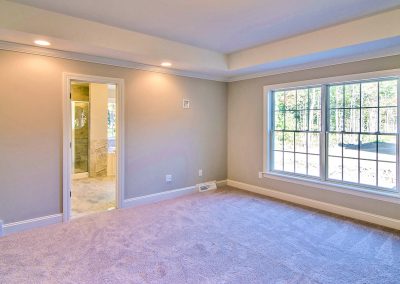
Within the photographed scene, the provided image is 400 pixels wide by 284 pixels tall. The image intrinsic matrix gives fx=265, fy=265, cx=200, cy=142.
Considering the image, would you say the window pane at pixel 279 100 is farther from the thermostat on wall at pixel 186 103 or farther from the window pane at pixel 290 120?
the thermostat on wall at pixel 186 103

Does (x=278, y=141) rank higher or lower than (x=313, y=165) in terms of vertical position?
higher

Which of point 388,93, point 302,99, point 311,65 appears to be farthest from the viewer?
point 302,99

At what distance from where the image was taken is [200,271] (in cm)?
247

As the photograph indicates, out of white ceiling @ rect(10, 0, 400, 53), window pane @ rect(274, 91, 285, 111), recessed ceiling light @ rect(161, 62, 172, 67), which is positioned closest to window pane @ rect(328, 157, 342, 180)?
window pane @ rect(274, 91, 285, 111)

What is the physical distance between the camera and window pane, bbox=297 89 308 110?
175 inches

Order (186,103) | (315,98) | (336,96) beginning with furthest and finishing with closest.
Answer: (186,103), (315,98), (336,96)

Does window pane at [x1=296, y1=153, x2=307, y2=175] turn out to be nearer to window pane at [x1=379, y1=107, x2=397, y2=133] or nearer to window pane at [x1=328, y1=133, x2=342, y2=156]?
window pane at [x1=328, y1=133, x2=342, y2=156]

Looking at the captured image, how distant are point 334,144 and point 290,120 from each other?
0.88 m

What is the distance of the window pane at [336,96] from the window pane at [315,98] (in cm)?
17

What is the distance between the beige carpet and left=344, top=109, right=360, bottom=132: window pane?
3875 millimetres

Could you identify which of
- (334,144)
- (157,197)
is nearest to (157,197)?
(157,197)

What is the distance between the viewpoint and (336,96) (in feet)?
13.3

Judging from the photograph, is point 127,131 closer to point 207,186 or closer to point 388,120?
point 207,186

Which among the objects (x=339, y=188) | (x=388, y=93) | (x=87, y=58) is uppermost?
(x=87, y=58)
